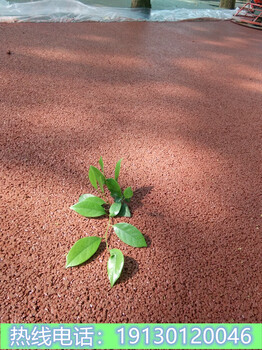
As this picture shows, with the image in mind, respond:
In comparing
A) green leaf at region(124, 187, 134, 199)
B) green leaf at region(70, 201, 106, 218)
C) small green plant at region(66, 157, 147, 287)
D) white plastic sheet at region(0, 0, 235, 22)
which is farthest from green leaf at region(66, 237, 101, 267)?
white plastic sheet at region(0, 0, 235, 22)

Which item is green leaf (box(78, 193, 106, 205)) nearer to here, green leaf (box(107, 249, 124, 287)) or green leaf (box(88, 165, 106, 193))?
green leaf (box(88, 165, 106, 193))

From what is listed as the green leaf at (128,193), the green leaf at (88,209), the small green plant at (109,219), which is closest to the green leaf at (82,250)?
the small green plant at (109,219)

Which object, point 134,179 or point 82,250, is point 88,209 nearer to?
point 82,250

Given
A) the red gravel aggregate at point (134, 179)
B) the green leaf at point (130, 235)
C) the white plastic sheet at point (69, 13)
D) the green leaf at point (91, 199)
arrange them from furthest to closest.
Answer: the white plastic sheet at point (69, 13), the green leaf at point (91, 199), the green leaf at point (130, 235), the red gravel aggregate at point (134, 179)

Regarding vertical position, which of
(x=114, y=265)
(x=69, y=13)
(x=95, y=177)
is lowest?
(x=114, y=265)

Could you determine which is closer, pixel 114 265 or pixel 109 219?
pixel 114 265

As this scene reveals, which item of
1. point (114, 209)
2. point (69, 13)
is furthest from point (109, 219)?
point (69, 13)

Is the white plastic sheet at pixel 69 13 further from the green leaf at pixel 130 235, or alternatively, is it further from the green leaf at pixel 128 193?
the green leaf at pixel 130 235
